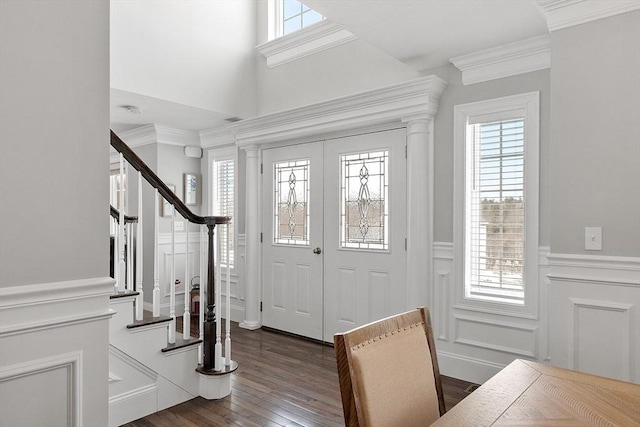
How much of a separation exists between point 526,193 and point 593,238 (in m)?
0.93

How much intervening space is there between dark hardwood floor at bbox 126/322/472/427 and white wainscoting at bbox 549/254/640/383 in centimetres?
93

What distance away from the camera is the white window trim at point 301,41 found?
409cm

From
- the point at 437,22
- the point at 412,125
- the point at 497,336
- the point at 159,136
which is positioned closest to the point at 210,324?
the point at 497,336

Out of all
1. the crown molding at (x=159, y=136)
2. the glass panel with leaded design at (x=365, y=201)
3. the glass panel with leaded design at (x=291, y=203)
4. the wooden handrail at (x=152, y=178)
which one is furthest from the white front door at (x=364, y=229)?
the crown molding at (x=159, y=136)

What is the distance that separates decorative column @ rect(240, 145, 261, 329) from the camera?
15.3 feet

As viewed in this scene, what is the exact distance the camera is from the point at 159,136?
5.03 meters

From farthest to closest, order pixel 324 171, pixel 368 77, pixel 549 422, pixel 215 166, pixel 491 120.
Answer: pixel 215 166, pixel 324 171, pixel 368 77, pixel 491 120, pixel 549 422

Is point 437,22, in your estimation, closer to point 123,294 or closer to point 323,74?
point 323,74

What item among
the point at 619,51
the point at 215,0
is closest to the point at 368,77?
the point at 215,0

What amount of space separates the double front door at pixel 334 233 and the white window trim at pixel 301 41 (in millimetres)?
951

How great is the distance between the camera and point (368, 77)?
3.88 m

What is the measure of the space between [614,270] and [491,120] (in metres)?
1.48

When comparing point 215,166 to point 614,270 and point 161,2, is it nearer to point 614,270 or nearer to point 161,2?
point 161,2

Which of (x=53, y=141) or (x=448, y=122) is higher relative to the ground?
(x=448, y=122)
